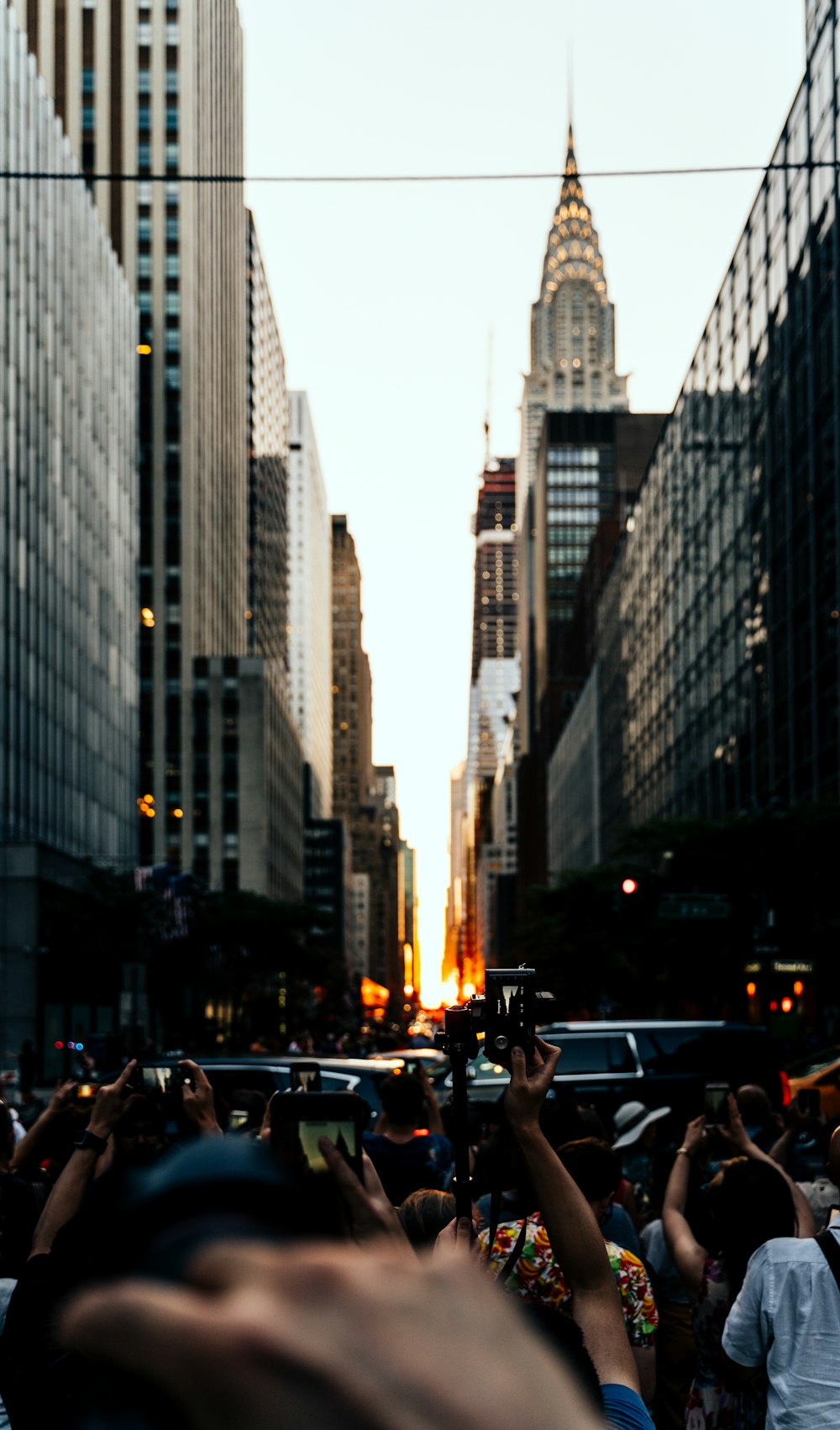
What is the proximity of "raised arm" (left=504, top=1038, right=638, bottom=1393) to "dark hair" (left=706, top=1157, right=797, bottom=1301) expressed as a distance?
296 cm

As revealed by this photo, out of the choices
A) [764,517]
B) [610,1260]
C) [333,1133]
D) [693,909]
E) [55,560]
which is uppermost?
[55,560]

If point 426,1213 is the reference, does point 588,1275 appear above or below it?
above

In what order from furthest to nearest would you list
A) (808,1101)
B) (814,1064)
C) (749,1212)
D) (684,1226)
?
(814,1064) < (808,1101) < (684,1226) < (749,1212)

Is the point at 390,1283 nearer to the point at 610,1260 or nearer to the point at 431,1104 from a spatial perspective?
the point at 610,1260

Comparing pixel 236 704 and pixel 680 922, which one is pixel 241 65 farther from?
pixel 680 922

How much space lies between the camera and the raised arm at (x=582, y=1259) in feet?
10.6

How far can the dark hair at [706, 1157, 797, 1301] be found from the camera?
20.1 ft

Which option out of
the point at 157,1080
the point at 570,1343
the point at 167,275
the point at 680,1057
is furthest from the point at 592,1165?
the point at 167,275

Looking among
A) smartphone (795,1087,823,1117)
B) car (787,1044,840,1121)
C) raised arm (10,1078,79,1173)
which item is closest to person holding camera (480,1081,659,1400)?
raised arm (10,1078,79,1173)

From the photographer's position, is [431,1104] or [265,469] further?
[265,469]

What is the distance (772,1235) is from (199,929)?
2694 inches

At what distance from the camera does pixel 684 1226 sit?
707cm

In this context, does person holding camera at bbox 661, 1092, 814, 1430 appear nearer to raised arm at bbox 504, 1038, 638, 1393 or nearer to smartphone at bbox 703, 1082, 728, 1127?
smartphone at bbox 703, 1082, 728, 1127

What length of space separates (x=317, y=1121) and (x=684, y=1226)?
145 inches
